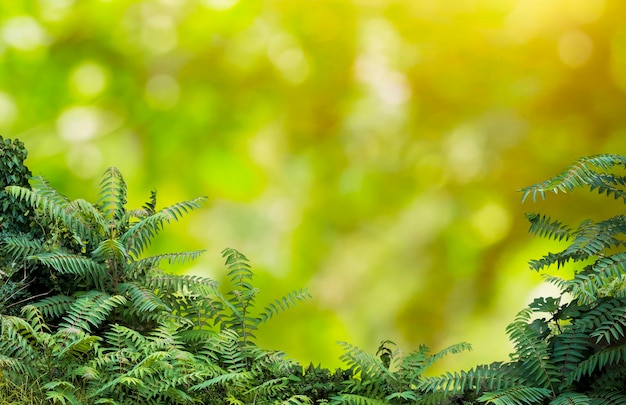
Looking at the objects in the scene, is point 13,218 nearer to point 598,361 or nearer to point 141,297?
point 141,297

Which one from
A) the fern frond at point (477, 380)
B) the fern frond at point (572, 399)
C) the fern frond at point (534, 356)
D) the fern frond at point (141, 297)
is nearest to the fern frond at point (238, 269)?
the fern frond at point (141, 297)

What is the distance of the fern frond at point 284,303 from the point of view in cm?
495

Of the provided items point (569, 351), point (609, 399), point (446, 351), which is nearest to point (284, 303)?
point (446, 351)

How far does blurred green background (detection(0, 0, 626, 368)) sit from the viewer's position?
521 centimetres

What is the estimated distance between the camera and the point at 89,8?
5.61 meters

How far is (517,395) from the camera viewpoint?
12.7ft

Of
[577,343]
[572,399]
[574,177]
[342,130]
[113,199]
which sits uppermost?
[342,130]

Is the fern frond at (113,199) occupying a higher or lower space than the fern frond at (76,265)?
higher

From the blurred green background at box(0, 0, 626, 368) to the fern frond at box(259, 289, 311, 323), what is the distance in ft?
1.15

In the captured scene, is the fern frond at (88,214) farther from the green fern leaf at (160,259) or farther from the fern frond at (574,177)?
the fern frond at (574,177)

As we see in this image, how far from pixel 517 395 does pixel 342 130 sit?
2.30m

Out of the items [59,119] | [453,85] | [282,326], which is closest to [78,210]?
[59,119]

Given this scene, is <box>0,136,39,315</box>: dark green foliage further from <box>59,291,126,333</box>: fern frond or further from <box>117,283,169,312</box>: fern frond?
<box>117,283,169,312</box>: fern frond

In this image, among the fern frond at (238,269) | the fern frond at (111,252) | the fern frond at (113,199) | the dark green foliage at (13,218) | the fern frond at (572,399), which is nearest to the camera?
the fern frond at (572,399)
